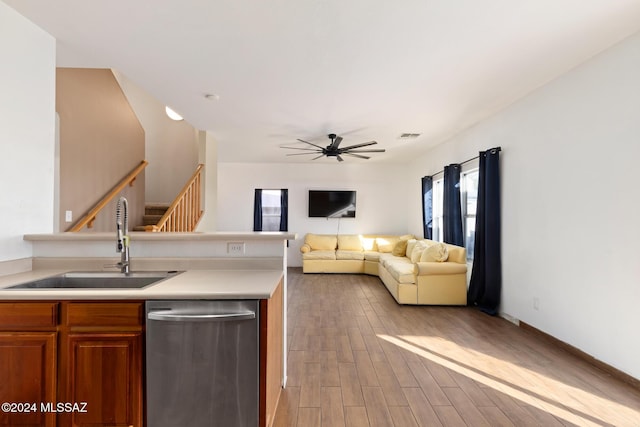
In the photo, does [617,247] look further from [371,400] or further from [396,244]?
[396,244]

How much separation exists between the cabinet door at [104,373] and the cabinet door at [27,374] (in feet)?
0.22

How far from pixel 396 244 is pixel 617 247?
4301 millimetres

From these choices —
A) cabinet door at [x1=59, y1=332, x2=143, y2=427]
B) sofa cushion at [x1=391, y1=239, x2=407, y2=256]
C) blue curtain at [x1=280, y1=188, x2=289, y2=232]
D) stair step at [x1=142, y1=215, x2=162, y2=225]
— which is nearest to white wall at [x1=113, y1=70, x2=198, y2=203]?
stair step at [x1=142, y1=215, x2=162, y2=225]

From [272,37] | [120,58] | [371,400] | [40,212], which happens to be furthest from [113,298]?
[120,58]

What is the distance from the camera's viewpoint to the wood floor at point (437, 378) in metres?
2.02

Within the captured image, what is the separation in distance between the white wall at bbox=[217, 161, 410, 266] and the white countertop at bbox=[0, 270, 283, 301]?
595 centimetres

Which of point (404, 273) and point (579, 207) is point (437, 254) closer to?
point (404, 273)

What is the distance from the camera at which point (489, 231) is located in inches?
161

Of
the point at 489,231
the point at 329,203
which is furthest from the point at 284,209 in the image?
the point at 489,231

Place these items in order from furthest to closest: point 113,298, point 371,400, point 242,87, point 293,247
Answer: point 293,247 < point 242,87 < point 371,400 < point 113,298

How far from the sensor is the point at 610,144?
2613 millimetres

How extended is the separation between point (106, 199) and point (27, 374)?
3.15m

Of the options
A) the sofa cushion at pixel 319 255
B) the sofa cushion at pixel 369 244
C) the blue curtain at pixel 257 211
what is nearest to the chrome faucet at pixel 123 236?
the sofa cushion at pixel 319 255

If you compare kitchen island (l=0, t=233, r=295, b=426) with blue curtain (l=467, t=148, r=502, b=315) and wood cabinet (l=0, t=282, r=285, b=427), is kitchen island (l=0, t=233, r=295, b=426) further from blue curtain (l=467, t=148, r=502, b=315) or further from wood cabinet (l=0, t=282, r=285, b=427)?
blue curtain (l=467, t=148, r=502, b=315)
